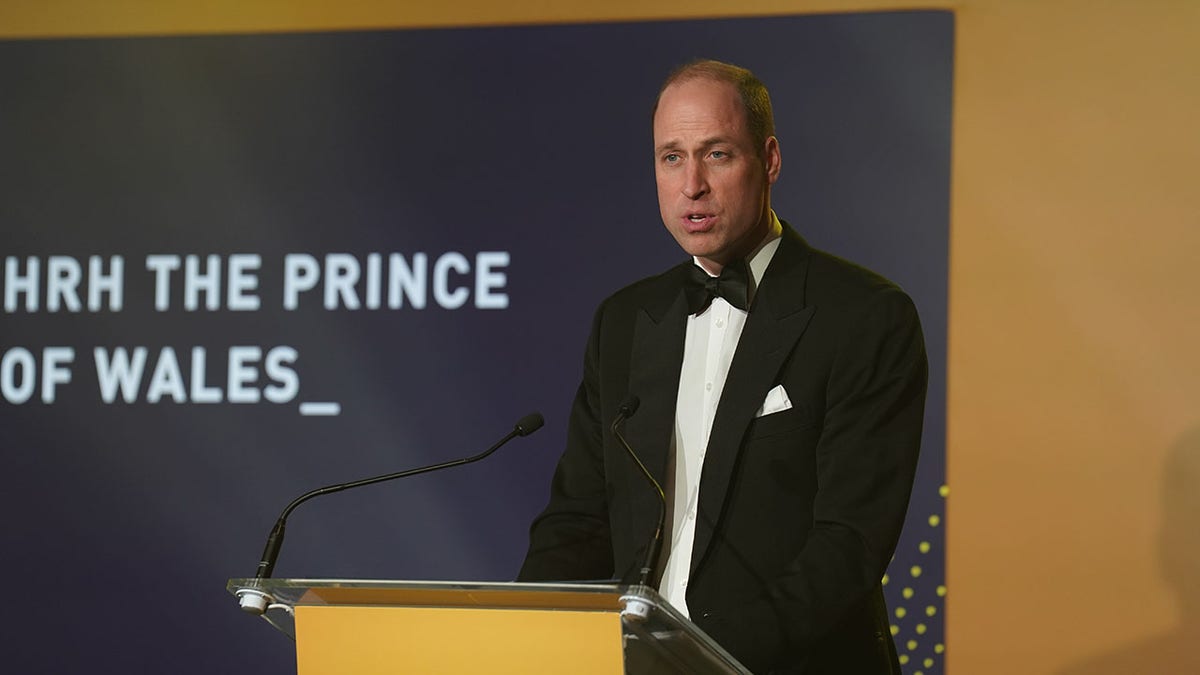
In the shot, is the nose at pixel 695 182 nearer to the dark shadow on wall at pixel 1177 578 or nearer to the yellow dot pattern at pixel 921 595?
the yellow dot pattern at pixel 921 595

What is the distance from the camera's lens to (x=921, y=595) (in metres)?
3.62

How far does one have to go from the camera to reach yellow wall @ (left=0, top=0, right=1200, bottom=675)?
350 centimetres

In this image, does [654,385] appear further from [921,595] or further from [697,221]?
[921,595]

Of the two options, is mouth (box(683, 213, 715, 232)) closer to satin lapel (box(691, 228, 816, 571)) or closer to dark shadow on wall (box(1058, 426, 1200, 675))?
satin lapel (box(691, 228, 816, 571))

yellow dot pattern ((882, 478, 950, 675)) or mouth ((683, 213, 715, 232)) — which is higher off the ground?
mouth ((683, 213, 715, 232))

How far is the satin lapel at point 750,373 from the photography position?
2.30 m

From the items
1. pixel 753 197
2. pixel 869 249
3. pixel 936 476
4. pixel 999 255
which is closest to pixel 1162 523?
pixel 936 476

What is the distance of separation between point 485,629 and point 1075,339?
231 cm

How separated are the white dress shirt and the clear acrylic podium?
23.4 inches

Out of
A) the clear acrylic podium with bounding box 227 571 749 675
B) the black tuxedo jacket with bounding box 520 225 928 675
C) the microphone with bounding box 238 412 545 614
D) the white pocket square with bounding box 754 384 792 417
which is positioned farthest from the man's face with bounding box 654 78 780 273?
the clear acrylic podium with bounding box 227 571 749 675

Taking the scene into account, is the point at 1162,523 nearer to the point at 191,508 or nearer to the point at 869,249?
the point at 869,249

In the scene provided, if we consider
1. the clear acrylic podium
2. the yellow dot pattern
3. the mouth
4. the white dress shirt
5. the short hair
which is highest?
the short hair

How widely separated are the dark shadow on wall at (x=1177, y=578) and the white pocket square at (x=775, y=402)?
5.41ft

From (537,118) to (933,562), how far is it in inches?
64.1
